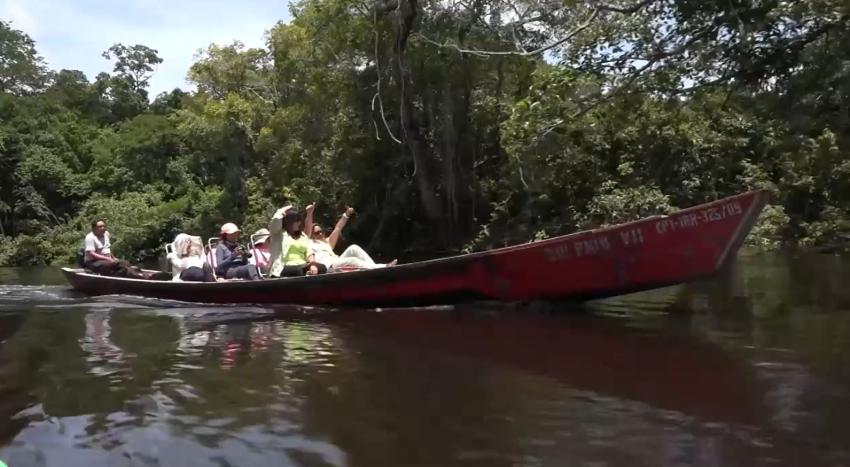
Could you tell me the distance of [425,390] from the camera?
5.28m

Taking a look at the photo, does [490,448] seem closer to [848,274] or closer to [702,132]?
[848,274]

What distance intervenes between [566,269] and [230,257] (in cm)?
515

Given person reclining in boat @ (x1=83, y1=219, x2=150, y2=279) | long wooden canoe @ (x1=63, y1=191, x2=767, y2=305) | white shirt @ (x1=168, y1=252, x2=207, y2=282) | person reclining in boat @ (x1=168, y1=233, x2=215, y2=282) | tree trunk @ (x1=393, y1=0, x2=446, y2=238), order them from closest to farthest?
1. long wooden canoe @ (x1=63, y1=191, x2=767, y2=305)
2. person reclining in boat @ (x1=168, y1=233, x2=215, y2=282)
3. white shirt @ (x1=168, y1=252, x2=207, y2=282)
4. person reclining in boat @ (x1=83, y1=219, x2=150, y2=279)
5. tree trunk @ (x1=393, y1=0, x2=446, y2=238)

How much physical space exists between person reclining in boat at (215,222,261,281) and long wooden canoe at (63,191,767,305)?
812 millimetres

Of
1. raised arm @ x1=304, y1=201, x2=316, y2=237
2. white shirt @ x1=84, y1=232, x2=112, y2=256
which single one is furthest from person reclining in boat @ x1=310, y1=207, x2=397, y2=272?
white shirt @ x1=84, y1=232, x2=112, y2=256

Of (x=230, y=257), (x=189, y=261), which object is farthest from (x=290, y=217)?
(x=189, y=261)

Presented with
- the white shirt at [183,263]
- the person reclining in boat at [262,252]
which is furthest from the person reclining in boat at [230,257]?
the white shirt at [183,263]

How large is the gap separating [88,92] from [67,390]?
48.9 m

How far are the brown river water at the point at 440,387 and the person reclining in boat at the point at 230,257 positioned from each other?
5.60 feet

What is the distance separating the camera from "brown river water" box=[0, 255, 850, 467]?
4034mm

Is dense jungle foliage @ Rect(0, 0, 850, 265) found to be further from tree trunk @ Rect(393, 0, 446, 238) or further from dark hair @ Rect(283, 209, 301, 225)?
dark hair @ Rect(283, 209, 301, 225)

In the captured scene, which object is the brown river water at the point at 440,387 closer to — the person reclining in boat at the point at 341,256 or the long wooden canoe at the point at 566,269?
the long wooden canoe at the point at 566,269

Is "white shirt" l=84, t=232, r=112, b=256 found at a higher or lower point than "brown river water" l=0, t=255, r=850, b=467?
higher

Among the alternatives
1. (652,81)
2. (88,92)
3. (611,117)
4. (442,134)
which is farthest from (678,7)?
(88,92)
